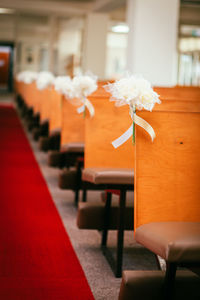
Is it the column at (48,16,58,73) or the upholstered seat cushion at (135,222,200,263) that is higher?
the column at (48,16,58,73)

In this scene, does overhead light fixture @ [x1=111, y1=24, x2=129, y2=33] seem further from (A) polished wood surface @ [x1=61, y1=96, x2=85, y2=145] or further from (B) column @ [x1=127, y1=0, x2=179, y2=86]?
(A) polished wood surface @ [x1=61, y1=96, x2=85, y2=145]

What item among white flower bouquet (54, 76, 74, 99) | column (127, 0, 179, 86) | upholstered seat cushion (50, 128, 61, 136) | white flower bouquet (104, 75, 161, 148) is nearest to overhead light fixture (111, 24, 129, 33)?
column (127, 0, 179, 86)

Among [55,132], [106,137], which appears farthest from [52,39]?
[106,137]

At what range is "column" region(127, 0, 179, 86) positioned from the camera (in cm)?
1055

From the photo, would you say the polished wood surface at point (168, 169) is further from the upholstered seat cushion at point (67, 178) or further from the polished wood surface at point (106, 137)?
the upholstered seat cushion at point (67, 178)

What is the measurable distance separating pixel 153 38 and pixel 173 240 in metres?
9.31

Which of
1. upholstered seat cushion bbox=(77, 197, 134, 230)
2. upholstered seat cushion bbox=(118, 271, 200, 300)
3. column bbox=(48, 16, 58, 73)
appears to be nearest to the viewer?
upholstered seat cushion bbox=(118, 271, 200, 300)

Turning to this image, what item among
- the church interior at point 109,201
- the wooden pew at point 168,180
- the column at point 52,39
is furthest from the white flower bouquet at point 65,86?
the column at point 52,39

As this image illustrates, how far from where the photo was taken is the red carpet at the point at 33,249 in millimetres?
2465

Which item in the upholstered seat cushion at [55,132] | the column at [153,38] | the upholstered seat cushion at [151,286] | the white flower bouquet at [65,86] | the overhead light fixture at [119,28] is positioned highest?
the overhead light fixture at [119,28]

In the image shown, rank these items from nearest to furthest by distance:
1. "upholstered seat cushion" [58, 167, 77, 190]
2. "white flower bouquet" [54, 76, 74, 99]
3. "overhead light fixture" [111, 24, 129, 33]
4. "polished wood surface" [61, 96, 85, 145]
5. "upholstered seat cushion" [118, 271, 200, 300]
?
"upholstered seat cushion" [118, 271, 200, 300], "upholstered seat cushion" [58, 167, 77, 190], "white flower bouquet" [54, 76, 74, 99], "polished wood surface" [61, 96, 85, 145], "overhead light fixture" [111, 24, 129, 33]

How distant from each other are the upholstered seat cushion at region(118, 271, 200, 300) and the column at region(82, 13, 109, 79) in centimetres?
1394

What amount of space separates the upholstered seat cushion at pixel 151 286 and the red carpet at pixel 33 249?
459 mm

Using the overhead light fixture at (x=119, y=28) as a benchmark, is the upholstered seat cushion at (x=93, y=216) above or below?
below
